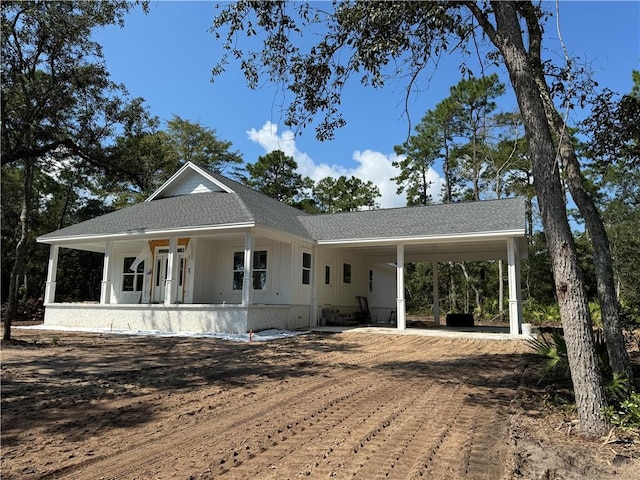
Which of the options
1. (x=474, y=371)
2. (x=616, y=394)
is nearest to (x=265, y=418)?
(x=616, y=394)

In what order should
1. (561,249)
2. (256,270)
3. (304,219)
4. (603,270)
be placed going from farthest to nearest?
(304,219) < (256,270) < (603,270) < (561,249)

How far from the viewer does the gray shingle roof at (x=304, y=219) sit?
1483cm

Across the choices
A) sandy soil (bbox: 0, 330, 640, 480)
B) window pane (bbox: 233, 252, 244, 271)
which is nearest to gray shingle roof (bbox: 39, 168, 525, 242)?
window pane (bbox: 233, 252, 244, 271)

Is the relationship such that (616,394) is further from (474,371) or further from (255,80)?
(255,80)

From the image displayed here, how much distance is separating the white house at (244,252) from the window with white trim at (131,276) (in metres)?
0.04

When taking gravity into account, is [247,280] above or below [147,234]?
below

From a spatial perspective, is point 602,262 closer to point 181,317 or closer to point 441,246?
point 441,246

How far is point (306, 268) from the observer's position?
17.0 m

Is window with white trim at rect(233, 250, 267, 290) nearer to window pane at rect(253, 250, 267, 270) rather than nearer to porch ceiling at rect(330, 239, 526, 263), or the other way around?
window pane at rect(253, 250, 267, 270)

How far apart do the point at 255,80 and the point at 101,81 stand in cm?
562

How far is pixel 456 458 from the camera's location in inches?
149

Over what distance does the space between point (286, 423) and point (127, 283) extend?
1642cm

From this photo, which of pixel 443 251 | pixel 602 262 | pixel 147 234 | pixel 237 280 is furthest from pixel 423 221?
pixel 602 262

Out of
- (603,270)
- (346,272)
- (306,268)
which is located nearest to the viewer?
(603,270)
